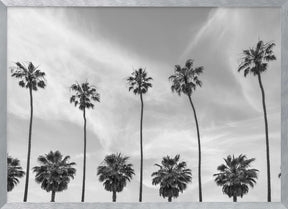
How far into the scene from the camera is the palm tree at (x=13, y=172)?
447 centimetres

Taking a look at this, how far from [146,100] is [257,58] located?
170 centimetres

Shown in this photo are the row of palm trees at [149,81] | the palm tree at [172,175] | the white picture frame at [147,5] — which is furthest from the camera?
the palm tree at [172,175]

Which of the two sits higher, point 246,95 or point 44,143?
point 246,95

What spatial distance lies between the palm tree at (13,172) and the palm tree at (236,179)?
8.84 feet

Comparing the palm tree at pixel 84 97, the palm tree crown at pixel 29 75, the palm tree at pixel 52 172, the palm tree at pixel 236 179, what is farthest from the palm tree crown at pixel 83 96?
the palm tree at pixel 236 179

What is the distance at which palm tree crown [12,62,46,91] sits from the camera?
5320 millimetres

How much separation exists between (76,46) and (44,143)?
1441 millimetres

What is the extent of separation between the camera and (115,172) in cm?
644

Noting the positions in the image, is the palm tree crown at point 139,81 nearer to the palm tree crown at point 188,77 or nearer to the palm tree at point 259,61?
the palm tree crown at point 188,77

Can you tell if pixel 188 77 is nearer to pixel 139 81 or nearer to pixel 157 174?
pixel 139 81

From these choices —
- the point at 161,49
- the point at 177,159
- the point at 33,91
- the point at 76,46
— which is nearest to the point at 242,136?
the point at 177,159

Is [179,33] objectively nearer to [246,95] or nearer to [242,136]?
[246,95]

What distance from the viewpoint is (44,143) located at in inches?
224

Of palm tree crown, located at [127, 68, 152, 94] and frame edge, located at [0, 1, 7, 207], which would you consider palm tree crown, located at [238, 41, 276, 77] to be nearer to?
palm tree crown, located at [127, 68, 152, 94]
